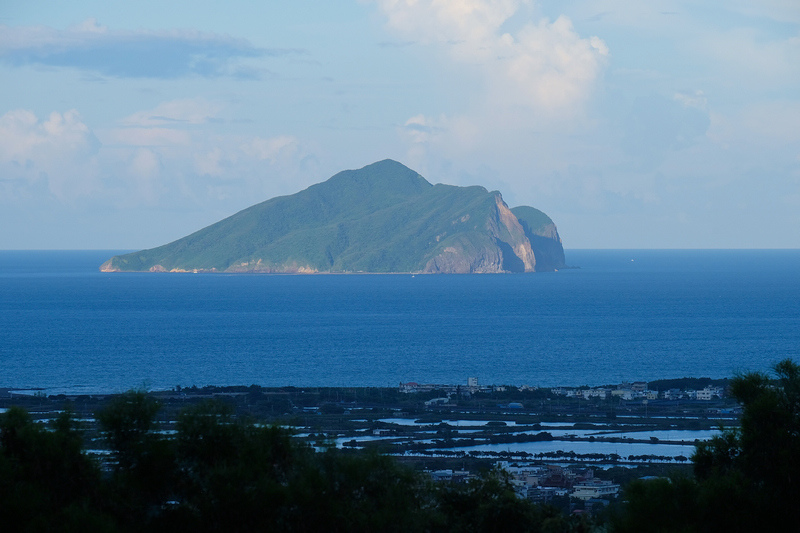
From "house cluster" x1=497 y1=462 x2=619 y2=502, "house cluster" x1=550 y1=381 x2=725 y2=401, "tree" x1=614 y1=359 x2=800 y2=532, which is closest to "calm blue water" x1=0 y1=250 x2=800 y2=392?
"house cluster" x1=550 y1=381 x2=725 y2=401

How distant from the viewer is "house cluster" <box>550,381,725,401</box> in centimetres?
5033

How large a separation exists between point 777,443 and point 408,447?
24.7m

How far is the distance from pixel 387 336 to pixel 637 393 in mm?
35829

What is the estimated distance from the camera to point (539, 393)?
169ft

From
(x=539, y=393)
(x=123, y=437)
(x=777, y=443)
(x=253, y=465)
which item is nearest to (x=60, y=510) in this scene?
(x=123, y=437)

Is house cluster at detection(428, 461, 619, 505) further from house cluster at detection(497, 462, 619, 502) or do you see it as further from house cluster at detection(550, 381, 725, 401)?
house cluster at detection(550, 381, 725, 401)

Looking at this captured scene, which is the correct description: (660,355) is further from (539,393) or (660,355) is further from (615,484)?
(615,484)

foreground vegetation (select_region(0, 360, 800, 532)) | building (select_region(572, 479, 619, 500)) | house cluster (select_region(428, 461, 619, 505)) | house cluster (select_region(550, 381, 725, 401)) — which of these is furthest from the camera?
house cluster (select_region(550, 381, 725, 401))

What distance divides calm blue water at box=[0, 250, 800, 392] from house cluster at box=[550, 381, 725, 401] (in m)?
5.33

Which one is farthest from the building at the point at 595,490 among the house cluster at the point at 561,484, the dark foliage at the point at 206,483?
the dark foliage at the point at 206,483

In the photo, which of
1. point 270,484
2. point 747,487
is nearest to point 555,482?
point 747,487

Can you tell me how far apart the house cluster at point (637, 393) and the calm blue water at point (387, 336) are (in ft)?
17.5

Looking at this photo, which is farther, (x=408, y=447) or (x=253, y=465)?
(x=408, y=447)

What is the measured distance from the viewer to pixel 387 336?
275 feet
